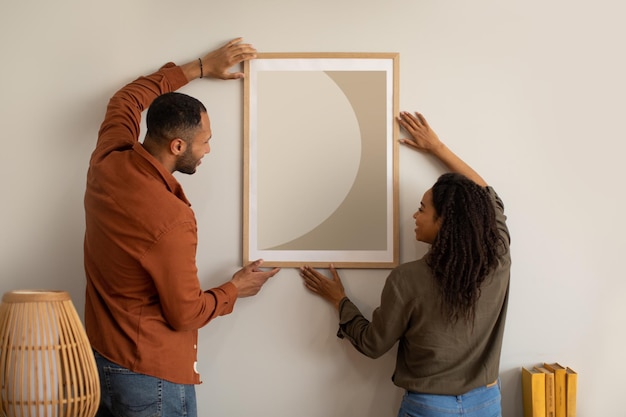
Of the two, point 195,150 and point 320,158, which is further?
point 320,158

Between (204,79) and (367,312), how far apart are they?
44.1 inches

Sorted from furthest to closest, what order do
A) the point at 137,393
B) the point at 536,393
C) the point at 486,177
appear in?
the point at 486,177, the point at 536,393, the point at 137,393

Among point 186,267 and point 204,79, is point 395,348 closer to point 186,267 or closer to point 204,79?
point 186,267

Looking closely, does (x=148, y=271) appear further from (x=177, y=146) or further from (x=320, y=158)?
(x=320, y=158)

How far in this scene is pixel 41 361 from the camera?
1.76m

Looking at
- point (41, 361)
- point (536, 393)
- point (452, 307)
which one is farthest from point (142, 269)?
point (536, 393)

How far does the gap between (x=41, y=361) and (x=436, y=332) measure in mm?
1194

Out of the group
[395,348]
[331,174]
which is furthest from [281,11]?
[395,348]

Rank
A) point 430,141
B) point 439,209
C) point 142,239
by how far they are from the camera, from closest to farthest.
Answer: point 142,239 < point 439,209 < point 430,141

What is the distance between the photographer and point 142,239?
1.84m

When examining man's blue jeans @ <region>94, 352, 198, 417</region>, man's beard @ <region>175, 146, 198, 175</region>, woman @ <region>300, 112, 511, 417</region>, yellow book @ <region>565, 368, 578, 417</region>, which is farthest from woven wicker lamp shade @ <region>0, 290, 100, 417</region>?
yellow book @ <region>565, 368, 578, 417</region>

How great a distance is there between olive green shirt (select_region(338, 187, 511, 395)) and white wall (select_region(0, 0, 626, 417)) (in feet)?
1.20

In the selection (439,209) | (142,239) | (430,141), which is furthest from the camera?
(430,141)

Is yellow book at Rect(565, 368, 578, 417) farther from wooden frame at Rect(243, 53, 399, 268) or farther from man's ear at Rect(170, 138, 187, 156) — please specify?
man's ear at Rect(170, 138, 187, 156)
